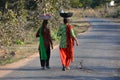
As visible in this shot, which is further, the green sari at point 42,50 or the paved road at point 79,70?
the green sari at point 42,50

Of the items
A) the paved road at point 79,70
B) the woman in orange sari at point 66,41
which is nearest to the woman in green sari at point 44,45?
the paved road at point 79,70

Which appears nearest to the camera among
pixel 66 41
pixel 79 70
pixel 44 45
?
pixel 79 70

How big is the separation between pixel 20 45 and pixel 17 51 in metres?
2.68

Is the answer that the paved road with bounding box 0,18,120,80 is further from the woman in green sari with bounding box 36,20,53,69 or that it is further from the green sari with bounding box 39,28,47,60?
the green sari with bounding box 39,28,47,60

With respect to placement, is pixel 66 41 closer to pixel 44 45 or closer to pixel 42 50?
pixel 44 45

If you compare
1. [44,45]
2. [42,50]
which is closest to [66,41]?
[44,45]

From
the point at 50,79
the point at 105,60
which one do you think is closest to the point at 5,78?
the point at 50,79

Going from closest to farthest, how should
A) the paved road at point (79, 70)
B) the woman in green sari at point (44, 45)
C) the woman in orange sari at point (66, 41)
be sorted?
the paved road at point (79, 70) < the woman in orange sari at point (66, 41) < the woman in green sari at point (44, 45)

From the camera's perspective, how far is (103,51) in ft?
67.9

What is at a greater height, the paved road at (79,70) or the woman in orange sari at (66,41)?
the woman in orange sari at (66,41)

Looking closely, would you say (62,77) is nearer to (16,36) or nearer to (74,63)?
(74,63)

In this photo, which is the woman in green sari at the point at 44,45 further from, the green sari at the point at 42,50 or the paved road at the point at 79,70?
the paved road at the point at 79,70

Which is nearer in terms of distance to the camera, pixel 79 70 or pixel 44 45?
pixel 79 70

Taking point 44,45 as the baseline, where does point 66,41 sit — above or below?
above
